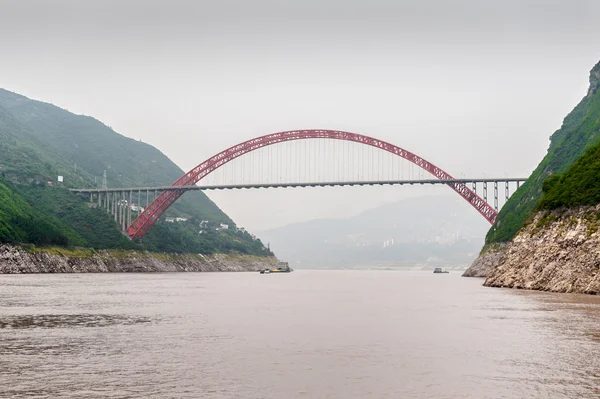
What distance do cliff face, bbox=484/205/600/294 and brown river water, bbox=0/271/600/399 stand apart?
13.3 metres

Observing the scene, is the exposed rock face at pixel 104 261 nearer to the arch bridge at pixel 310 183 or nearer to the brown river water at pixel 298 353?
the arch bridge at pixel 310 183

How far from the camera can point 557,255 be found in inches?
2157

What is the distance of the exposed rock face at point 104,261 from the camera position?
317ft

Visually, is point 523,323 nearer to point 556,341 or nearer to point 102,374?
point 556,341

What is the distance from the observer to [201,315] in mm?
35438

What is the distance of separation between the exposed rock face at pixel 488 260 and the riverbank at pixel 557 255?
3384cm

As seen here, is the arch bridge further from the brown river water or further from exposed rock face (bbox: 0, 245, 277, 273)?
Result: the brown river water

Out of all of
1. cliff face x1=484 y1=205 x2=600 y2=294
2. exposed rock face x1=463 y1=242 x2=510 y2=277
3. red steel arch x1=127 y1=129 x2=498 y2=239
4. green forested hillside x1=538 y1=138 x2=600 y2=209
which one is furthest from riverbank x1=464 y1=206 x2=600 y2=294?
red steel arch x1=127 y1=129 x2=498 y2=239

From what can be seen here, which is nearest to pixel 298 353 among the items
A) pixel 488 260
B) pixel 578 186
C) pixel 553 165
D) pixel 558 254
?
pixel 558 254

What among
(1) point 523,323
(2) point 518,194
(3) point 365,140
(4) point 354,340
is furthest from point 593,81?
(4) point 354,340

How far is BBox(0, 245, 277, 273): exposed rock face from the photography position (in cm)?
9669

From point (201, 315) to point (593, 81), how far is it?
111 meters

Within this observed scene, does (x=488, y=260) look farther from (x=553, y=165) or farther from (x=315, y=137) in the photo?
(x=315, y=137)

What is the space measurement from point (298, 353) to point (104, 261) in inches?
4194
